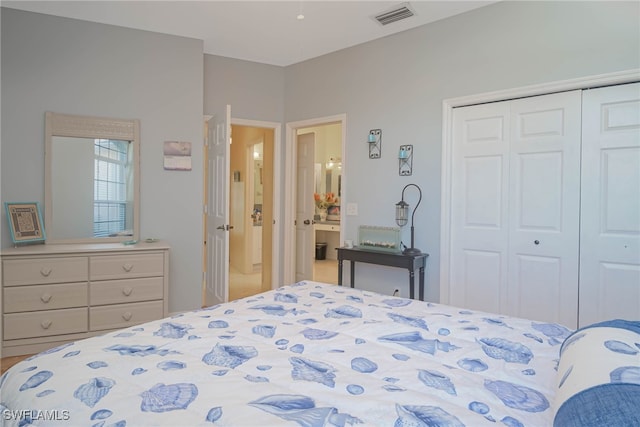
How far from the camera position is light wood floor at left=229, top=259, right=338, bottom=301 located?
16.3 ft

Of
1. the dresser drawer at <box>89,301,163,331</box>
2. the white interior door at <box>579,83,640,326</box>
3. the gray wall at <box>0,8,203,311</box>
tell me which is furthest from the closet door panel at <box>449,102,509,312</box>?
the dresser drawer at <box>89,301,163,331</box>

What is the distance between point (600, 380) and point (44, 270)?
346cm

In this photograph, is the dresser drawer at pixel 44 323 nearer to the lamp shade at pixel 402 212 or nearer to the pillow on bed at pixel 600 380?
the lamp shade at pixel 402 212

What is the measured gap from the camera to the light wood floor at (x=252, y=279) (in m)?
4.95

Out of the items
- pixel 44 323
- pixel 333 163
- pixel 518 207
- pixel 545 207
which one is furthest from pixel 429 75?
pixel 333 163

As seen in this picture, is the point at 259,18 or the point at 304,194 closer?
the point at 259,18

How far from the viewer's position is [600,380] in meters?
0.83

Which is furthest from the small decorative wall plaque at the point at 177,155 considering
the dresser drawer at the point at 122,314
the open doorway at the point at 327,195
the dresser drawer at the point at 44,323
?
the open doorway at the point at 327,195

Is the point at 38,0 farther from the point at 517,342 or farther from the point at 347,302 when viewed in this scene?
the point at 517,342

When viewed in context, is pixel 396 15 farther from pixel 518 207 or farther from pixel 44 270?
pixel 44 270

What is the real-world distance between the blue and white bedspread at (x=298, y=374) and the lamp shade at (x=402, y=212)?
1843mm

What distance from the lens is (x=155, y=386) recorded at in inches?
40.1

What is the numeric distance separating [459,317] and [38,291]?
306 cm

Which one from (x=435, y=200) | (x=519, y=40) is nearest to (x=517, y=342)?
(x=435, y=200)
